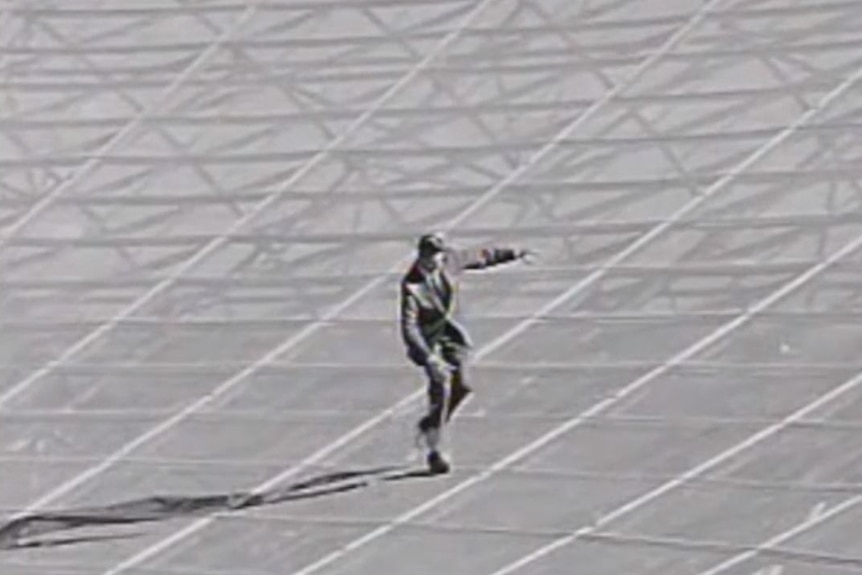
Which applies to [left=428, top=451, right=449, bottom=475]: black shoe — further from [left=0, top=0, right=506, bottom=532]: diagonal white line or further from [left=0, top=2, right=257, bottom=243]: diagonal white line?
[left=0, top=2, right=257, bottom=243]: diagonal white line

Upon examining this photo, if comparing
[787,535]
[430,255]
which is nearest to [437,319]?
[430,255]

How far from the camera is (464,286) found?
1102 cm

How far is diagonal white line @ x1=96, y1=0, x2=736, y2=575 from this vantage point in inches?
394

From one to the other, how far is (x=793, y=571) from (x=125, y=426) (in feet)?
12.8

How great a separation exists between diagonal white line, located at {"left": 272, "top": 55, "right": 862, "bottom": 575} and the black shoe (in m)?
0.14

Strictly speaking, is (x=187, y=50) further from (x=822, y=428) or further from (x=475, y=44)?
(x=822, y=428)

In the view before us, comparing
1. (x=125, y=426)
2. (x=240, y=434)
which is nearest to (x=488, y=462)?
(x=240, y=434)

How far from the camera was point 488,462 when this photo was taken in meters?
10.0

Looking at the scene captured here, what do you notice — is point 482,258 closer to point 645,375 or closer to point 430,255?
point 430,255

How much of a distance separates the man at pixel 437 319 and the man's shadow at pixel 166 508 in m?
0.65

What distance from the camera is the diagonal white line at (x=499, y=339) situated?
394 inches

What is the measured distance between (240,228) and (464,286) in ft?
5.38

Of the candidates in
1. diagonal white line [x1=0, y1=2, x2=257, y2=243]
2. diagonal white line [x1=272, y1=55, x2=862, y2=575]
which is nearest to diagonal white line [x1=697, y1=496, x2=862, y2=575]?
diagonal white line [x1=272, y1=55, x2=862, y2=575]

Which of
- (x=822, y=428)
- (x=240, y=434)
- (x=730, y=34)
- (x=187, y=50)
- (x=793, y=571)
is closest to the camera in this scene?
(x=793, y=571)
